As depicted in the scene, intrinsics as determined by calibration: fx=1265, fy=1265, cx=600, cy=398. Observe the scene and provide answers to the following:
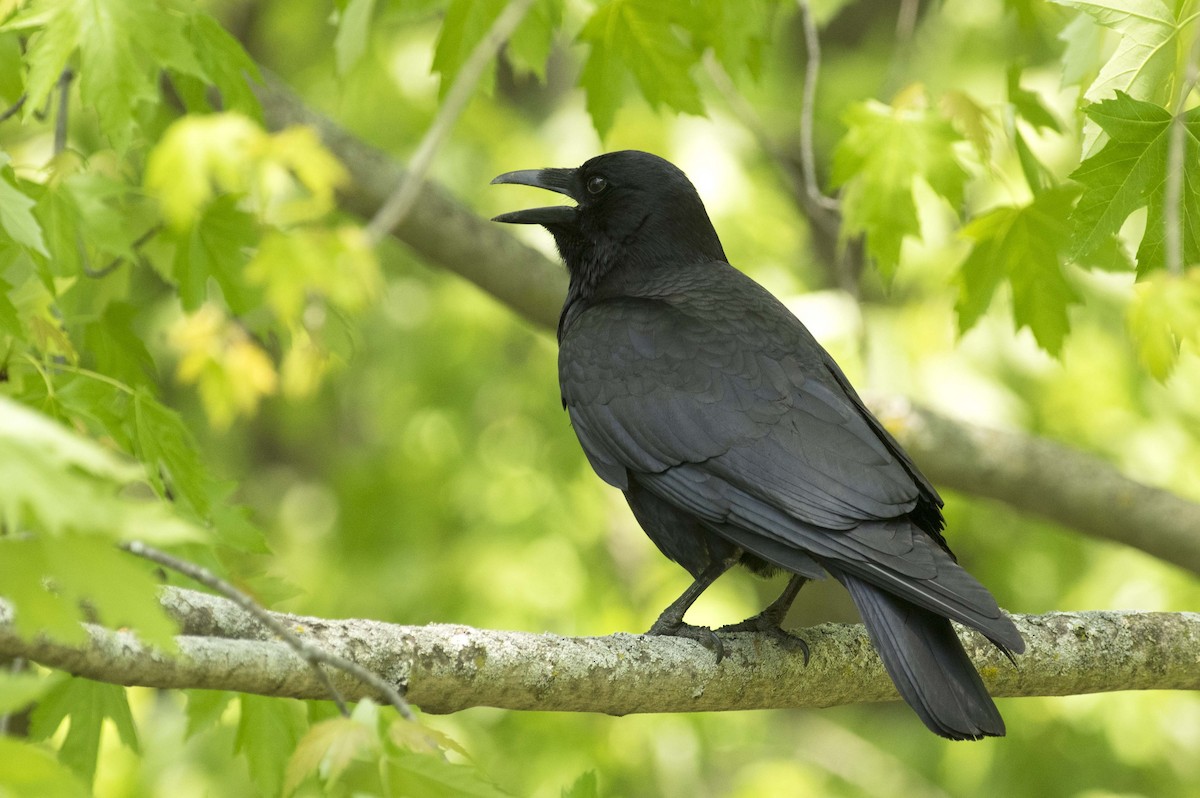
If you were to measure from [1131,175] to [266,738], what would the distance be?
2519 millimetres

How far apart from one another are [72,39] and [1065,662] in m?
2.90

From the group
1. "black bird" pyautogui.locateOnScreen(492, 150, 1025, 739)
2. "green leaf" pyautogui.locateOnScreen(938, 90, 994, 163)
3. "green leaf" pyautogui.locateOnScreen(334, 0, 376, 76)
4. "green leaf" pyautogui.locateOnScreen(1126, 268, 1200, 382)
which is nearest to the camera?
"green leaf" pyautogui.locateOnScreen(1126, 268, 1200, 382)

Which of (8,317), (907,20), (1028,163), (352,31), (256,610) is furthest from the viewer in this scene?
(907,20)

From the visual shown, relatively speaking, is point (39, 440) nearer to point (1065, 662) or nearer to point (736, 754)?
point (1065, 662)

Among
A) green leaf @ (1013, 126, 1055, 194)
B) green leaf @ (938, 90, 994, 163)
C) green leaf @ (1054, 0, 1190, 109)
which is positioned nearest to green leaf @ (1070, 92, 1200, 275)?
green leaf @ (1054, 0, 1190, 109)

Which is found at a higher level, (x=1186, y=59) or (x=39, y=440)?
(x=1186, y=59)

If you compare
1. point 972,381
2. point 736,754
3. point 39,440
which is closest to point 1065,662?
point 39,440

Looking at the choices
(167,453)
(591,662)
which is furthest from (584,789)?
(167,453)

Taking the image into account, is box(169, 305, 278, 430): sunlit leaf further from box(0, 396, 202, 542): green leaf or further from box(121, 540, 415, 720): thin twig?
box(0, 396, 202, 542): green leaf

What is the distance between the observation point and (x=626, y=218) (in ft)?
15.4

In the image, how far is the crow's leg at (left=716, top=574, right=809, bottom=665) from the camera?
346 cm

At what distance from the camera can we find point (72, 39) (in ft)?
9.36

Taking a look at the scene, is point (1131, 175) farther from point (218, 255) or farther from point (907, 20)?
point (907, 20)

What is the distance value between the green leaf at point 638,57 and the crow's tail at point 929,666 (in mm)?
1544
